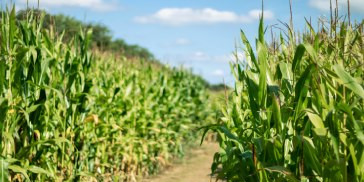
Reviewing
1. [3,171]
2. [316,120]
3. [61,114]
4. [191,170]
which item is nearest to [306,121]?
[316,120]

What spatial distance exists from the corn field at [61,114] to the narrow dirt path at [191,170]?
0.41 meters

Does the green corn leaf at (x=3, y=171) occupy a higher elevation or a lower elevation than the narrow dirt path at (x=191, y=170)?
higher

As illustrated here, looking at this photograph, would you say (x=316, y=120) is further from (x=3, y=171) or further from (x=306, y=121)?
(x=3, y=171)

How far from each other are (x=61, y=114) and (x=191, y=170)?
4989mm

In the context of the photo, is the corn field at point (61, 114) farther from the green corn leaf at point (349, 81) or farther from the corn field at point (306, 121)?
the green corn leaf at point (349, 81)

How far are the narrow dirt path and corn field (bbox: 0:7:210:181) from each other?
41 cm

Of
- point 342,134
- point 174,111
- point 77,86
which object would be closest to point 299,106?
point 342,134

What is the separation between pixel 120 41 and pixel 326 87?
41.3 m

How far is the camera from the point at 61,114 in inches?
243

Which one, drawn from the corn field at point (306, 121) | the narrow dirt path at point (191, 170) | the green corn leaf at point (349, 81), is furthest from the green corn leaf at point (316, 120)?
the narrow dirt path at point (191, 170)

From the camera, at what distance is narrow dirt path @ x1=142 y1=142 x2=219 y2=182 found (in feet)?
31.2

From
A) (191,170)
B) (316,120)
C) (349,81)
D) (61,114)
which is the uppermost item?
(349,81)

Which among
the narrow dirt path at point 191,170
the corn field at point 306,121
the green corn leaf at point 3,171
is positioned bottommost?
the narrow dirt path at point 191,170

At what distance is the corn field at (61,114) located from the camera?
16.8 feet
